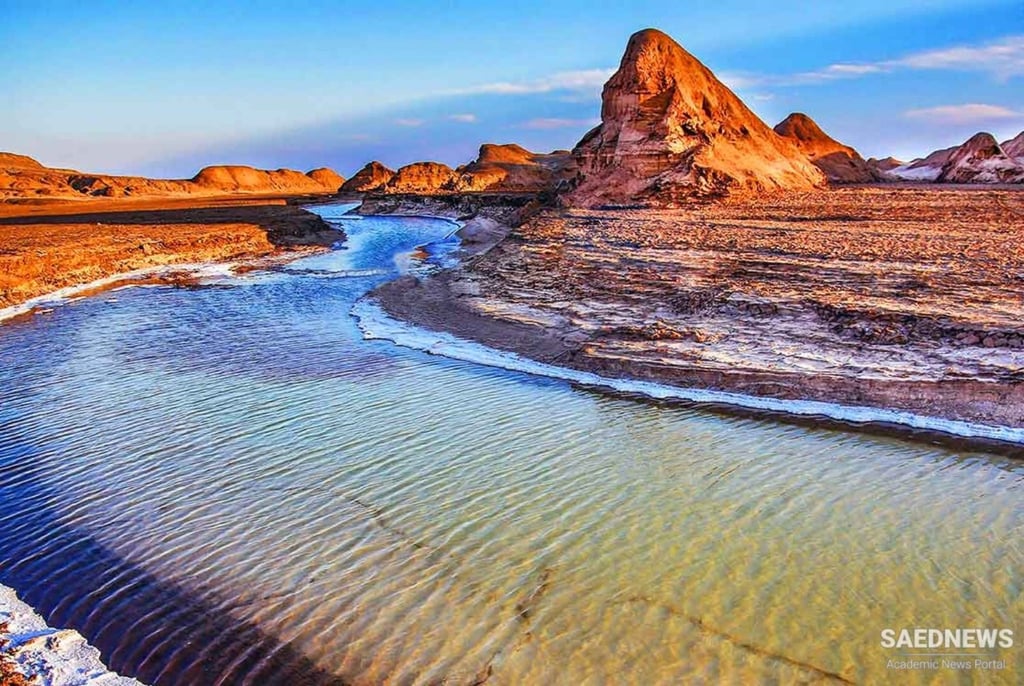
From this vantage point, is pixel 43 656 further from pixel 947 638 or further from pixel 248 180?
pixel 248 180

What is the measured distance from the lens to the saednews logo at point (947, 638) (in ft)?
13.9

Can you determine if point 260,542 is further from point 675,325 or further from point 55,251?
point 55,251

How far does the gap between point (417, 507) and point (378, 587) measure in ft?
3.88

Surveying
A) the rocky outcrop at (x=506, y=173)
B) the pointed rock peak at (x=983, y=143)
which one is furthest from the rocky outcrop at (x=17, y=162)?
the pointed rock peak at (x=983, y=143)

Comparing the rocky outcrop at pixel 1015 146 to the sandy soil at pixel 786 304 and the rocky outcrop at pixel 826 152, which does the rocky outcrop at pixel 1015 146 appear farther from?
the sandy soil at pixel 786 304

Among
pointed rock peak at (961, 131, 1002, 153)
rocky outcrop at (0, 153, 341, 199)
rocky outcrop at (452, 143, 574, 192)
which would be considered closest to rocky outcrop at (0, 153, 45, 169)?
rocky outcrop at (0, 153, 341, 199)

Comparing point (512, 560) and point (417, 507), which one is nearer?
point (512, 560)

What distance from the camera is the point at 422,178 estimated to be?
281 ft

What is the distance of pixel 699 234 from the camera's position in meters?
18.0

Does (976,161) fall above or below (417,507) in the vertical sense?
above

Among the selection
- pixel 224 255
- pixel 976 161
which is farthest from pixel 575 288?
pixel 976 161

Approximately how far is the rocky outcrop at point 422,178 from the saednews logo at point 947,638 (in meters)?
77.1

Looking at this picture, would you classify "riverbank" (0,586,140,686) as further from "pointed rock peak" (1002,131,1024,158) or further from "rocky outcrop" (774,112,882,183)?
"pointed rock peak" (1002,131,1024,158)

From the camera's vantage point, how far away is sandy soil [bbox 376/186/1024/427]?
8484mm
